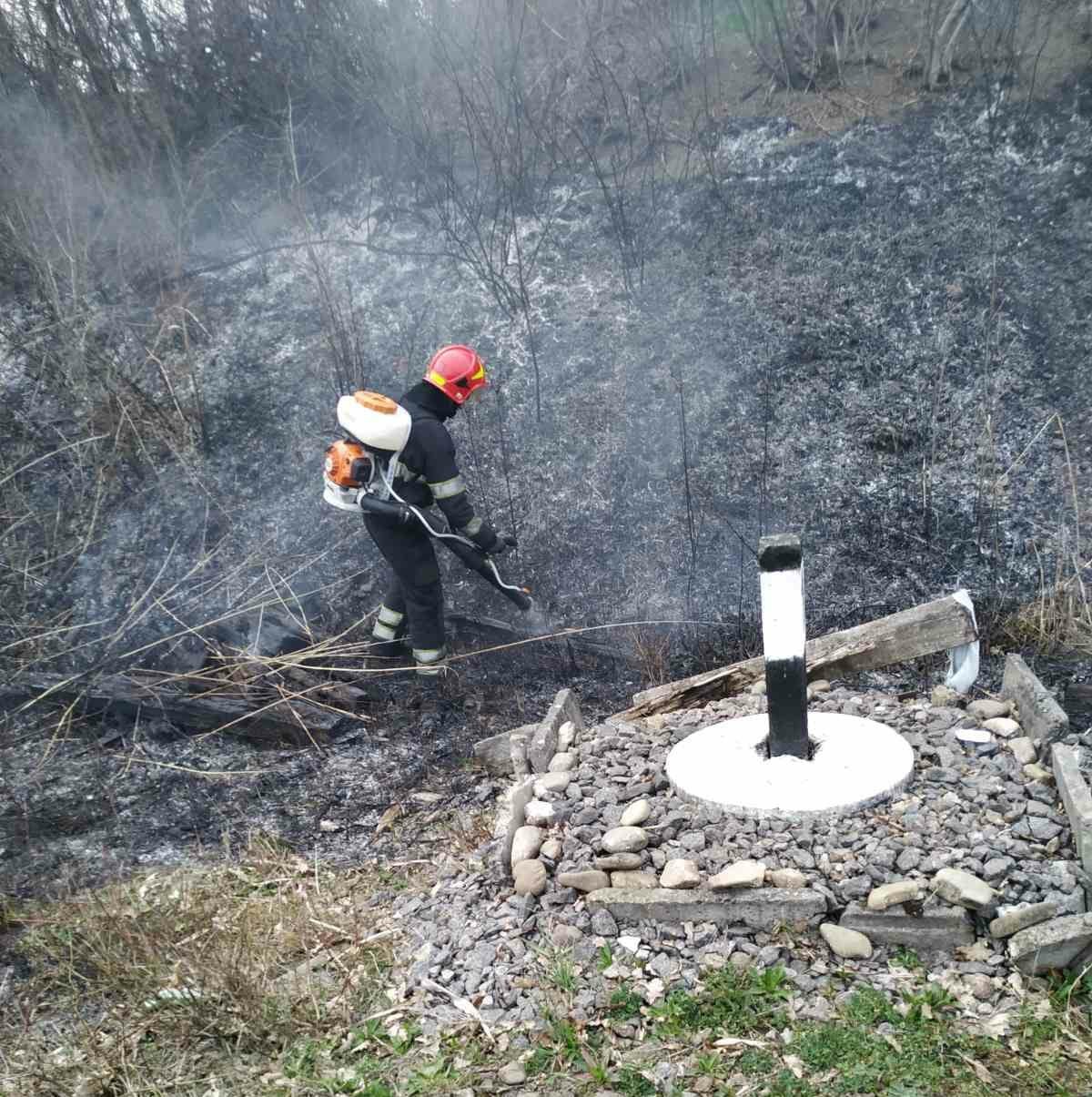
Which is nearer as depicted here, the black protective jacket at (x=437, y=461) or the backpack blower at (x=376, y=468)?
the backpack blower at (x=376, y=468)

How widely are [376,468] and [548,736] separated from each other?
232 cm

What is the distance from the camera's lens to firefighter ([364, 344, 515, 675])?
5.62 m

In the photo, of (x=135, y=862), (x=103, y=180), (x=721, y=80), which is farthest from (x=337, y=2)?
(x=135, y=862)

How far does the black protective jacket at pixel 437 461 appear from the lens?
221 inches

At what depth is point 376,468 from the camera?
5.77 metres

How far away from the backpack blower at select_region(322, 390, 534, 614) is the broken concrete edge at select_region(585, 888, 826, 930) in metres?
3.02

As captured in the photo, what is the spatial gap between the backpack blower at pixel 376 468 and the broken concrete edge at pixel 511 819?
2.24 metres

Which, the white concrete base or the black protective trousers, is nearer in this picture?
the white concrete base

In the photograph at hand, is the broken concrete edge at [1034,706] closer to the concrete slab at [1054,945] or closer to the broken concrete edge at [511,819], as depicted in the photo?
the concrete slab at [1054,945]

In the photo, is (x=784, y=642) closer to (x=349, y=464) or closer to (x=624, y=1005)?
(x=624, y=1005)

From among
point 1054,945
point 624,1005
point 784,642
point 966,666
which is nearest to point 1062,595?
point 966,666

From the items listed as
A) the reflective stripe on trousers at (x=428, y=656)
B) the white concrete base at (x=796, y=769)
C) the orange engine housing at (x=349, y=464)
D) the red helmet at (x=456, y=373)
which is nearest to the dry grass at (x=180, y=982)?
the white concrete base at (x=796, y=769)

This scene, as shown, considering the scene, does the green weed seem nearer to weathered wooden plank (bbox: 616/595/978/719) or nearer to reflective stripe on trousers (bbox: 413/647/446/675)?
weathered wooden plank (bbox: 616/595/978/719)

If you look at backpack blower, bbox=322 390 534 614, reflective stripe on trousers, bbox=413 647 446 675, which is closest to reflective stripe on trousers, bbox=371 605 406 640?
reflective stripe on trousers, bbox=413 647 446 675
